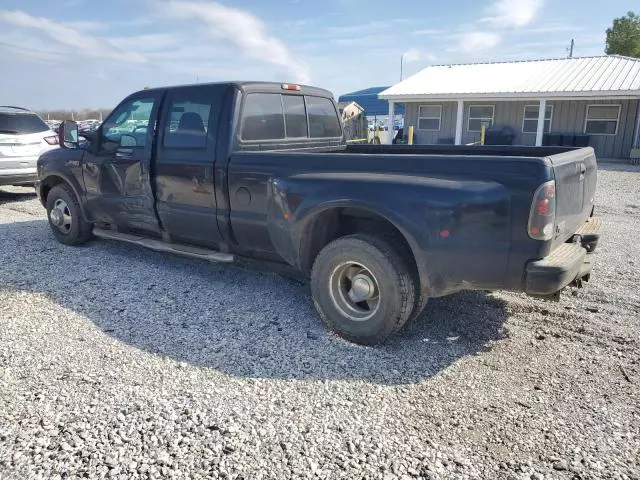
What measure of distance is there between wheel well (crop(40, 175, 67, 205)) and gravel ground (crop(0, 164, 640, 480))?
170cm

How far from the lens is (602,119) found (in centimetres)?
1917

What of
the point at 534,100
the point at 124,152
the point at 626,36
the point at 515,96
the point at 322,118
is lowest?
the point at 124,152

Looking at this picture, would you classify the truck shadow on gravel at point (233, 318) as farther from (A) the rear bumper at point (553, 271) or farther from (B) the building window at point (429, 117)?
(B) the building window at point (429, 117)

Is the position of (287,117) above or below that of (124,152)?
above

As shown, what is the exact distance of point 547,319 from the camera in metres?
4.17

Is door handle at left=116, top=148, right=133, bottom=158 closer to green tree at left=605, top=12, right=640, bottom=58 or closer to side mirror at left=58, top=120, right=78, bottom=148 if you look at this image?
side mirror at left=58, top=120, right=78, bottom=148

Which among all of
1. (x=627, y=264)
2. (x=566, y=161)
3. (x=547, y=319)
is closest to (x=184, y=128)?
(x=566, y=161)

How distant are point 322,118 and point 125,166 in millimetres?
2181

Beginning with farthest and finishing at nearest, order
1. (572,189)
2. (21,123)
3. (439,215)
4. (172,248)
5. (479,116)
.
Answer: (479,116)
(21,123)
(172,248)
(572,189)
(439,215)

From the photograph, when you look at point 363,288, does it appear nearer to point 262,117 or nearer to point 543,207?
point 543,207

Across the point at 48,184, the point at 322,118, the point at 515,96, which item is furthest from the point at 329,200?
the point at 515,96

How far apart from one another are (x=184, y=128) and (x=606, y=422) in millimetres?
4088

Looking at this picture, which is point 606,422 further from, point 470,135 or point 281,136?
point 470,135

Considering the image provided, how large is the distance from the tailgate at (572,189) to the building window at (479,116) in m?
18.3
